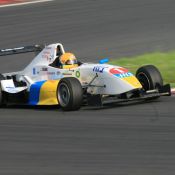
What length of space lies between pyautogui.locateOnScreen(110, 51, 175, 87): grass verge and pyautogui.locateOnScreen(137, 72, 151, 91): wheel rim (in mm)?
2764

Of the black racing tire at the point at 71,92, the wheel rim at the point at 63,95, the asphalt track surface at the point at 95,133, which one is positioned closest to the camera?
the asphalt track surface at the point at 95,133

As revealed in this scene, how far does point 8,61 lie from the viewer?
70.3ft

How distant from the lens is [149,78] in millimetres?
13688

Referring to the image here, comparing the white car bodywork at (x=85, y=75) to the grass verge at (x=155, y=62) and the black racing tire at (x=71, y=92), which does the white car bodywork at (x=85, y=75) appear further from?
the grass verge at (x=155, y=62)

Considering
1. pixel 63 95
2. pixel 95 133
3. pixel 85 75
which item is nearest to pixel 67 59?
pixel 85 75

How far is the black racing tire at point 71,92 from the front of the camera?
12.7 meters

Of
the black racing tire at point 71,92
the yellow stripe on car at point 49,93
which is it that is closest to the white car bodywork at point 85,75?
the yellow stripe on car at point 49,93

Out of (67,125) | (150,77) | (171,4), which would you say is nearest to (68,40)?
(171,4)

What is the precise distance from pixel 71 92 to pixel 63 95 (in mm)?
457

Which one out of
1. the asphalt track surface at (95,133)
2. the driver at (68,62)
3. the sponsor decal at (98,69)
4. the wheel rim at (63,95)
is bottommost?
the asphalt track surface at (95,133)

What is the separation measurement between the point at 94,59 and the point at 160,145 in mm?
10847

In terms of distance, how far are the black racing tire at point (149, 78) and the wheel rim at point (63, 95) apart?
161cm

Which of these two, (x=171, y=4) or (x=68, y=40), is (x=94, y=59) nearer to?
(x=68, y=40)

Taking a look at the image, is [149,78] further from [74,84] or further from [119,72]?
[74,84]
